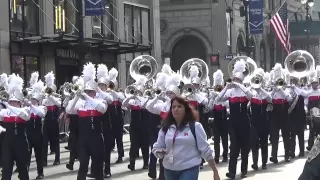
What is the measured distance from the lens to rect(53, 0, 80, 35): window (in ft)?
87.3

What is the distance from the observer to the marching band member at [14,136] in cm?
1145

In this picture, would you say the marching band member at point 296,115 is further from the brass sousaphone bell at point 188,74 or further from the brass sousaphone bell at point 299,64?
the brass sousaphone bell at point 188,74

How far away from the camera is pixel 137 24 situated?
114 feet

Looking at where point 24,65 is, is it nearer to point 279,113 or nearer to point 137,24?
point 137,24

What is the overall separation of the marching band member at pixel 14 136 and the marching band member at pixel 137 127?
142 inches

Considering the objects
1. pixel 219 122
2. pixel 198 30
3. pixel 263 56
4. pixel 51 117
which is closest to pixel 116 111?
pixel 51 117

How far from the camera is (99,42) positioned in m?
27.7

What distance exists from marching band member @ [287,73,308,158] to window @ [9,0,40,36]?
38.3 feet

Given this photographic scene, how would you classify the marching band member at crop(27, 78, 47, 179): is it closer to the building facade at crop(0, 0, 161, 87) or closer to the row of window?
the building facade at crop(0, 0, 161, 87)

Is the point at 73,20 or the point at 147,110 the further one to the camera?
the point at 73,20

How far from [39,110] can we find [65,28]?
543 inches

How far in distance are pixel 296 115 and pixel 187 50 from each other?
28417 millimetres

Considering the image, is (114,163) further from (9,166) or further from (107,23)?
(107,23)

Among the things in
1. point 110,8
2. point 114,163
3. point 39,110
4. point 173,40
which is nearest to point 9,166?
point 39,110
